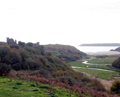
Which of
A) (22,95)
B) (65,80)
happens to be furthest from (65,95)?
(65,80)

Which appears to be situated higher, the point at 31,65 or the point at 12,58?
the point at 12,58

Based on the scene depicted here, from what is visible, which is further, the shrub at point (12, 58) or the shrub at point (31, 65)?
the shrub at point (31, 65)

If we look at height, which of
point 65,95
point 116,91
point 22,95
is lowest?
point 116,91

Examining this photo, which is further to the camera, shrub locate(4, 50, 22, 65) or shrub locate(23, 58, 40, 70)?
shrub locate(23, 58, 40, 70)

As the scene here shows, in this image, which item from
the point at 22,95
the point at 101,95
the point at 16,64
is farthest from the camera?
the point at 16,64

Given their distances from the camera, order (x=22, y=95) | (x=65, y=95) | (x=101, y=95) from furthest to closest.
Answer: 1. (x=101, y=95)
2. (x=65, y=95)
3. (x=22, y=95)

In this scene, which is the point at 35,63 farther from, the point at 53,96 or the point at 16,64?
the point at 53,96

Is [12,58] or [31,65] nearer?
[12,58]

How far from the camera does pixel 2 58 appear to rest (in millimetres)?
15320

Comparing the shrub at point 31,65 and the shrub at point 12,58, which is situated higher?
the shrub at point 12,58

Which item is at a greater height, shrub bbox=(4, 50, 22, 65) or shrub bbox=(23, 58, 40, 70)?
shrub bbox=(4, 50, 22, 65)

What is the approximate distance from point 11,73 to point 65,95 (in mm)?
5757

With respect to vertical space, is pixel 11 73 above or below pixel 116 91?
above

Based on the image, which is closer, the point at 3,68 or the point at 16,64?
the point at 3,68
